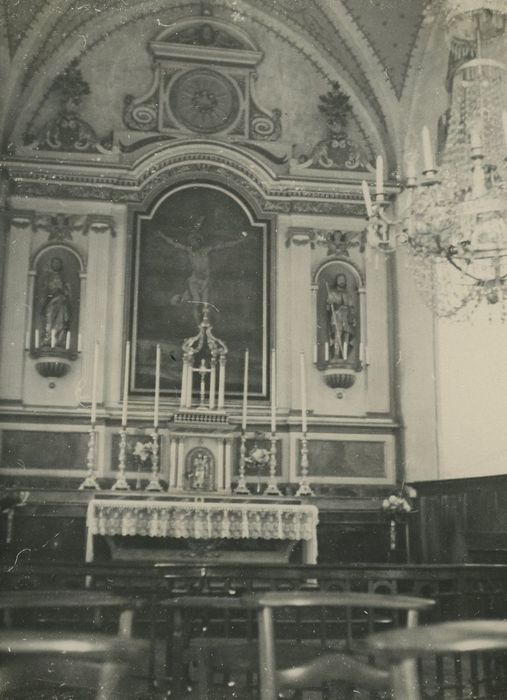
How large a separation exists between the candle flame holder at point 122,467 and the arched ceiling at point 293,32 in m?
3.49

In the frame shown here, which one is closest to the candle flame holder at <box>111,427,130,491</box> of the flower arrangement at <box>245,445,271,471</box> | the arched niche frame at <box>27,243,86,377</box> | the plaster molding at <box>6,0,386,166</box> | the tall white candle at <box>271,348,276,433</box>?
the arched niche frame at <box>27,243,86,377</box>

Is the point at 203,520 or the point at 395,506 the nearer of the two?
the point at 203,520

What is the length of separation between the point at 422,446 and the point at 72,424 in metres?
3.69

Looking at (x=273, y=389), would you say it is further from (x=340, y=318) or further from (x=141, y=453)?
(x=141, y=453)

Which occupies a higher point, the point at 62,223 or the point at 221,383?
the point at 62,223

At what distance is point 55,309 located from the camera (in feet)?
30.4

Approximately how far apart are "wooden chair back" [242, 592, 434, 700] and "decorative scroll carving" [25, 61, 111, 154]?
7.74 metres

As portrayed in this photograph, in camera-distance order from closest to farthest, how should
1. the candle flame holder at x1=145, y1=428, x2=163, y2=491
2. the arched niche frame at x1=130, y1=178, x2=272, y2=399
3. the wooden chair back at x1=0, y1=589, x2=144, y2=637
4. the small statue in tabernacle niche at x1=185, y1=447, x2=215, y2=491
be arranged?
the wooden chair back at x1=0, y1=589, x2=144, y2=637
the candle flame holder at x1=145, y1=428, x2=163, y2=491
the small statue in tabernacle niche at x1=185, y1=447, x2=215, y2=491
the arched niche frame at x1=130, y1=178, x2=272, y2=399

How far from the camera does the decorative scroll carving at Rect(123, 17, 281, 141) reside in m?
10.1

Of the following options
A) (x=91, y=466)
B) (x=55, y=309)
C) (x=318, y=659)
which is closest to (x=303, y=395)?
(x=91, y=466)

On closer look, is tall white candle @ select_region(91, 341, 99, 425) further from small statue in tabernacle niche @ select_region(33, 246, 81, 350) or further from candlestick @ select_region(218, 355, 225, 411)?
candlestick @ select_region(218, 355, 225, 411)

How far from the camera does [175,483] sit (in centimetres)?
866

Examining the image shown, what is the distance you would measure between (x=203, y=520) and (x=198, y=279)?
2.85 metres

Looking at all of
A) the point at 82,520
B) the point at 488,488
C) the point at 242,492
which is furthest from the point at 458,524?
the point at 82,520
